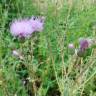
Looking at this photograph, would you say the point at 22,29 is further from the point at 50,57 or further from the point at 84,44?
the point at 50,57

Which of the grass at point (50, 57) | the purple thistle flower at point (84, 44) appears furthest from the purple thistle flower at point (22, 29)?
the purple thistle flower at point (84, 44)

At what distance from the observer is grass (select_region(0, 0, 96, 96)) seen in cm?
159

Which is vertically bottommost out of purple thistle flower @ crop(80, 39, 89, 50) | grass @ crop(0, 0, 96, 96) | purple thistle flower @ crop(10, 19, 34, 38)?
grass @ crop(0, 0, 96, 96)

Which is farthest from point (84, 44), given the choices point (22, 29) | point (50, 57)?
point (50, 57)

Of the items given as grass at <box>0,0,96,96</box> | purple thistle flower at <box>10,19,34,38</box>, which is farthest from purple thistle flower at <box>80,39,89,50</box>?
purple thistle flower at <box>10,19,34,38</box>

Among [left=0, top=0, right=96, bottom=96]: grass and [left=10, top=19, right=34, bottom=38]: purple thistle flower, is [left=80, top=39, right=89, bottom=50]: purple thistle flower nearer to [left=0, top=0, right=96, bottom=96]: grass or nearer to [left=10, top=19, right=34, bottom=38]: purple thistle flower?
[left=0, top=0, right=96, bottom=96]: grass

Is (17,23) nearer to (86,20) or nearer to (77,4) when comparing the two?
(86,20)

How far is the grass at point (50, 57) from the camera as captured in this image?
159 cm

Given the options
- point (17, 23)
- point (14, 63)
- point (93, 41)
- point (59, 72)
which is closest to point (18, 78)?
point (14, 63)

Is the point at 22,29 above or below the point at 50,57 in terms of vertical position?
above

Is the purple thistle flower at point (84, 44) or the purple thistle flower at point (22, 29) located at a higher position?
the purple thistle flower at point (22, 29)

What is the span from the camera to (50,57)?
6.36 feet

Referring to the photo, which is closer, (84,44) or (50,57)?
(84,44)

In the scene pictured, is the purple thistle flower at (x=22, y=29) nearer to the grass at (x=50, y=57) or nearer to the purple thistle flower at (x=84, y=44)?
the grass at (x=50, y=57)
